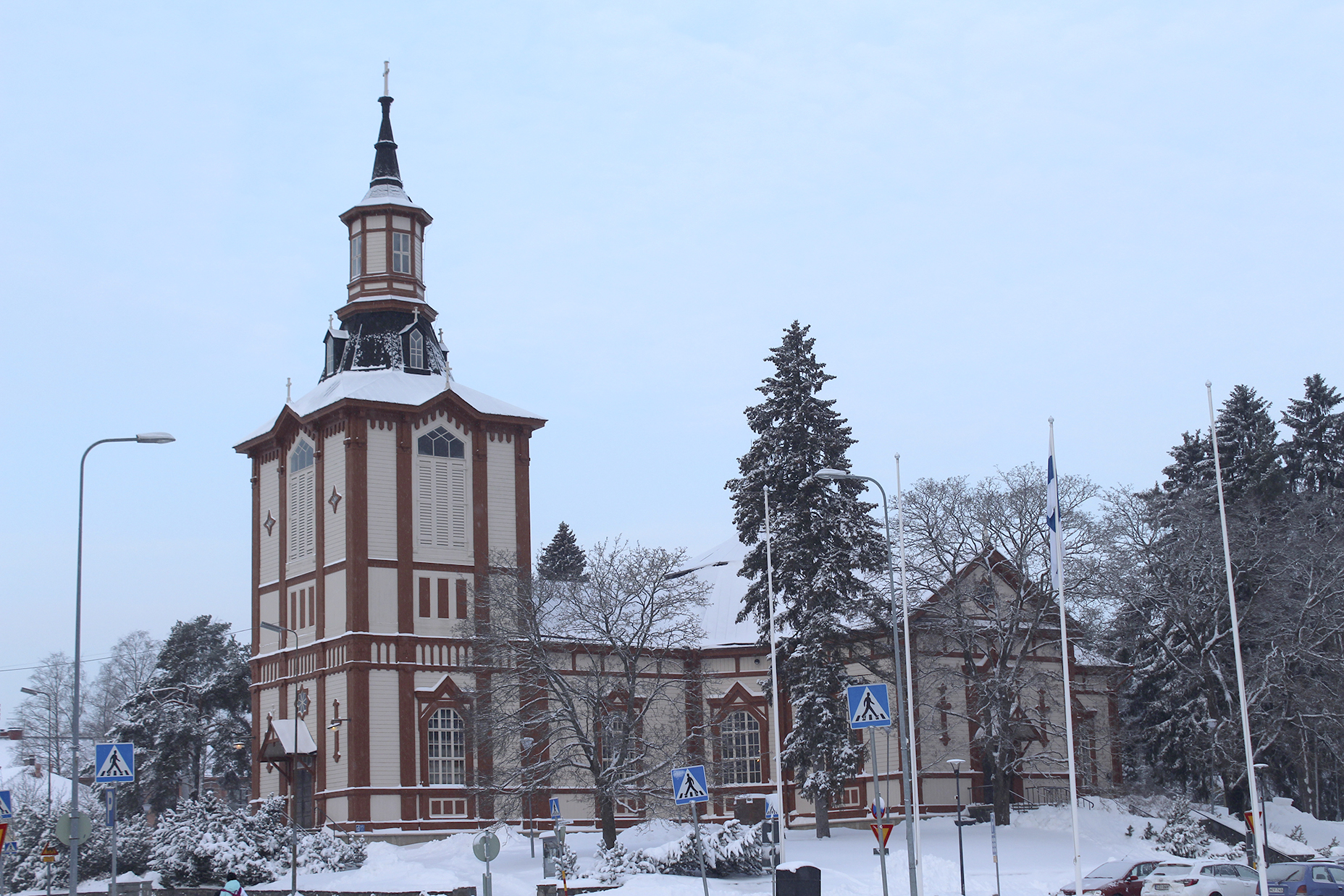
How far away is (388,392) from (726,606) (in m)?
18.5

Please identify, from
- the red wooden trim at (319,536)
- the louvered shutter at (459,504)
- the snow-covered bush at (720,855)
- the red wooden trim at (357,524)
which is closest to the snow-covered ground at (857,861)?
the snow-covered bush at (720,855)

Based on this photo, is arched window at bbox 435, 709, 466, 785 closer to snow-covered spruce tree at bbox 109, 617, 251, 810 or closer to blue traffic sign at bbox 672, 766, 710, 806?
snow-covered spruce tree at bbox 109, 617, 251, 810

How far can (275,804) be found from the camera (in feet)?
164

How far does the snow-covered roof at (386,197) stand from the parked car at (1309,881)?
40.8 metres

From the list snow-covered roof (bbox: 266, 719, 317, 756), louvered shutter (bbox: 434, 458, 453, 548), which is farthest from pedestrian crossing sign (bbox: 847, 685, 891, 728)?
louvered shutter (bbox: 434, 458, 453, 548)

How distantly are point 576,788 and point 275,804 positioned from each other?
11272 millimetres

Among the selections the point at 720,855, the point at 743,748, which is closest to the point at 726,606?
the point at 743,748

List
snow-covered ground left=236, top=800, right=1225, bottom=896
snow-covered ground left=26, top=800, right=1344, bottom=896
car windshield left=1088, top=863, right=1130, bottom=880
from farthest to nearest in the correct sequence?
snow-covered ground left=26, top=800, right=1344, bottom=896 → snow-covered ground left=236, top=800, right=1225, bottom=896 → car windshield left=1088, top=863, right=1130, bottom=880

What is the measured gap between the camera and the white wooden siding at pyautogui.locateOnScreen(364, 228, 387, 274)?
5931cm

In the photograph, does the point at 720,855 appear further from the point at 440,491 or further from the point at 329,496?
the point at 329,496

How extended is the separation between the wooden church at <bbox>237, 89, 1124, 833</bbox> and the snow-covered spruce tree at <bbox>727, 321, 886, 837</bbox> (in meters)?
2.71

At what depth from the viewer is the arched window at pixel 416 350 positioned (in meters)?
58.9

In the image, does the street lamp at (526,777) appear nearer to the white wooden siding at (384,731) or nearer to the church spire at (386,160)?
the white wooden siding at (384,731)

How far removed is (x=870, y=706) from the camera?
1148 inches
